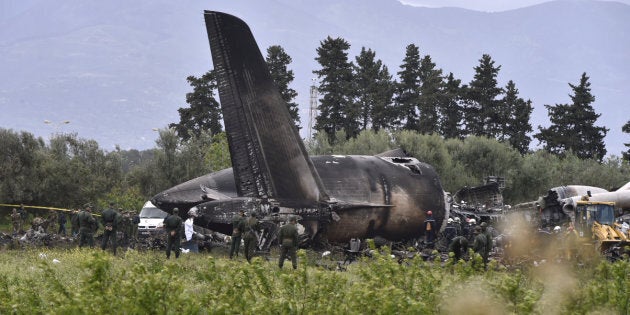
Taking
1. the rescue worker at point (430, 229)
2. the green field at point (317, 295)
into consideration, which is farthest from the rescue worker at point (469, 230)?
the green field at point (317, 295)

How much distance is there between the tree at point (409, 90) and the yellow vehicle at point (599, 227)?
5392cm

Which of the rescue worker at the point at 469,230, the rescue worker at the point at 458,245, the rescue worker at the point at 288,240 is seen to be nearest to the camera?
the rescue worker at the point at 288,240

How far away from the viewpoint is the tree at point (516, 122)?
282 ft

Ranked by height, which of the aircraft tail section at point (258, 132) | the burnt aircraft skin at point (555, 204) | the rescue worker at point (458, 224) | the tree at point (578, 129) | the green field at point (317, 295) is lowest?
the green field at point (317, 295)

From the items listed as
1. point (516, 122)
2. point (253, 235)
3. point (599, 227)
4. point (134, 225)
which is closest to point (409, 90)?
point (516, 122)

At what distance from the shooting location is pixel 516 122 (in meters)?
86.4

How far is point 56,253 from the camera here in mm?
31062

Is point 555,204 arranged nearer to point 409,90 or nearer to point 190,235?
point 190,235

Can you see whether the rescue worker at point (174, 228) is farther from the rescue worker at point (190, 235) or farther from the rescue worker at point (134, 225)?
the rescue worker at point (134, 225)

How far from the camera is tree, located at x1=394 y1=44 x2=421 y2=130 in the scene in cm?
8831

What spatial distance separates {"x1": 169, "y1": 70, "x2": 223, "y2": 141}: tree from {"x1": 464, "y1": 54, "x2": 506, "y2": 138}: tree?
2534 centimetres

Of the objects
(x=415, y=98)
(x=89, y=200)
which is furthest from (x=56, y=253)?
(x=415, y=98)

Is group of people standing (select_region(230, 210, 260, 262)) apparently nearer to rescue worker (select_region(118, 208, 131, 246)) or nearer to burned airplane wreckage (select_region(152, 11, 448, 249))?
burned airplane wreckage (select_region(152, 11, 448, 249))

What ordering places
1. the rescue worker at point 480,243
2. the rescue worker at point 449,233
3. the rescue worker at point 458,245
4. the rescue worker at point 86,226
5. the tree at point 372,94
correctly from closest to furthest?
the rescue worker at point 480,243
the rescue worker at point 458,245
the rescue worker at point 86,226
the rescue worker at point 449,233
the tree at point 372,94
